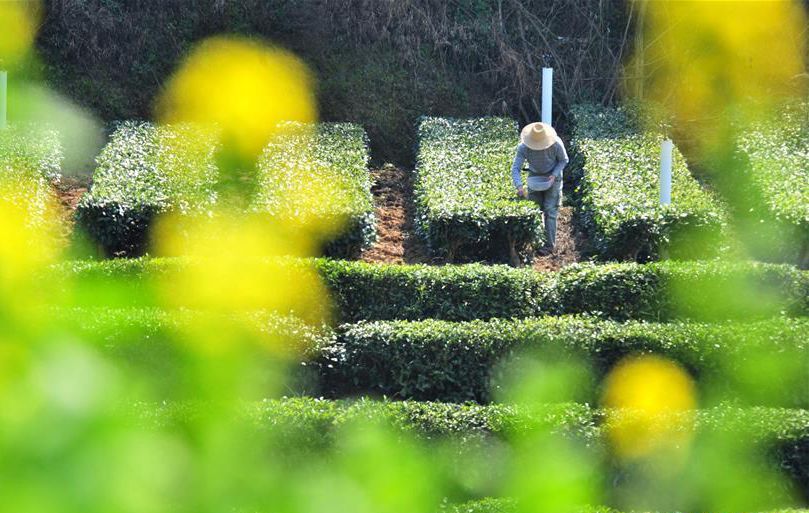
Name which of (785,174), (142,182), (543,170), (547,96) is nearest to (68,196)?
(142,182)

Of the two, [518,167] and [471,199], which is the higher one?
[518,167]

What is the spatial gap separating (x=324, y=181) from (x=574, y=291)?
3665 millimetres

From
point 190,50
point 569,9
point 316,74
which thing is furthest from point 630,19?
point 190,50

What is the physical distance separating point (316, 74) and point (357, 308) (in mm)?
6492

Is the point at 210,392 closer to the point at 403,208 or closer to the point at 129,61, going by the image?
the point at 403,208

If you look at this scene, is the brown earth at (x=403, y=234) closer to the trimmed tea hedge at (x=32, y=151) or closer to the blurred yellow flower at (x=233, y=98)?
the blurred yellow flower at (x=233, y=98)

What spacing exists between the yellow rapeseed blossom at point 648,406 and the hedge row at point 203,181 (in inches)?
139

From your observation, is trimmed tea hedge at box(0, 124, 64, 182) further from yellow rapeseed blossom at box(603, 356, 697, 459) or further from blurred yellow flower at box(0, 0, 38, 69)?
yellow rapeseed blossom at box(603, 356, 697, 459)

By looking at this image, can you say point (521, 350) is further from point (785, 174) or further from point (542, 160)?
point (785, 174)

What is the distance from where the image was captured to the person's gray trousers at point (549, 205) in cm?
1188

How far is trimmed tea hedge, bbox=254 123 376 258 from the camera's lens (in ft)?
38.0

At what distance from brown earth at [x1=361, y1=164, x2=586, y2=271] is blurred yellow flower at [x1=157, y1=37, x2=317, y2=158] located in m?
1.65

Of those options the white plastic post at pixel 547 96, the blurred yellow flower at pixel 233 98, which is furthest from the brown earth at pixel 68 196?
the white plastic post at pixel 547 96

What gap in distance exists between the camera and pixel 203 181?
1277 cm
